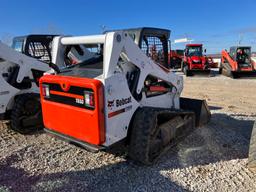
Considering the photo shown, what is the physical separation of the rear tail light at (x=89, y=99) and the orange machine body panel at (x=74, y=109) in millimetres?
37

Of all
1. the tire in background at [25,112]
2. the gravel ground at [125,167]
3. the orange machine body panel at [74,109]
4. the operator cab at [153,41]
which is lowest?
the gravel ground at [125,167]

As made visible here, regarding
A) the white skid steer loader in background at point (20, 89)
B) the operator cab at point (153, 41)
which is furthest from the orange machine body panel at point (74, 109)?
the white skid steer loader in background at point (20, 89)

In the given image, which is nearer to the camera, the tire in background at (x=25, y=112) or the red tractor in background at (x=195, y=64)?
the tire in background at (x=25, y=112)

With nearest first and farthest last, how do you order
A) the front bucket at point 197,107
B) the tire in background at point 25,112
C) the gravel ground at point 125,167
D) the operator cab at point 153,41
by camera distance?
1. the gravel ground at point 125,167
2. the operator cab at point 153,41
3. the front bucket at point 197,107
4. the tire in background at point 25,112

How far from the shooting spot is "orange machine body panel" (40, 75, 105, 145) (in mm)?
2805

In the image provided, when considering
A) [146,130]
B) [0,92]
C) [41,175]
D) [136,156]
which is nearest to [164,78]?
[146,130]

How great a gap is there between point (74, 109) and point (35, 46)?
12.1ft

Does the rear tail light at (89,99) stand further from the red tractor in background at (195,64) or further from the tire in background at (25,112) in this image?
the red tractor in background at (195,64)

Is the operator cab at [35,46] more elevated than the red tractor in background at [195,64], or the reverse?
the operator cab at [35,46]

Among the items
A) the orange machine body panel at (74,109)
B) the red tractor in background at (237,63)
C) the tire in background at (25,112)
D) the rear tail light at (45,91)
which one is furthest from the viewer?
the red tractor in background at (237,63)

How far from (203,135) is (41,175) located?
9.57ft

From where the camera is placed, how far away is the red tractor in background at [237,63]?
15062 millimetres

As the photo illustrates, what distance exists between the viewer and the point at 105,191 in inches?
117

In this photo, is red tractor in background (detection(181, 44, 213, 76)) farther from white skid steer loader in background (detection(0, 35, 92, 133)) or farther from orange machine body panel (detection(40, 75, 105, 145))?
orange machine body panel (detection(40, 75, 105, 145))
